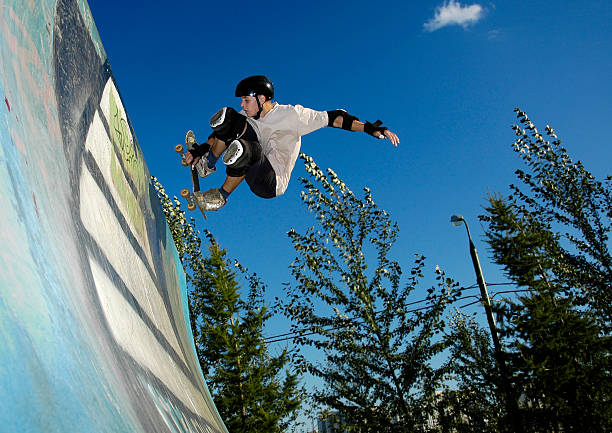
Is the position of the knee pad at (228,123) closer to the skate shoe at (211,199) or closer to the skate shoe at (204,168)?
the skate shoe at (204,168)

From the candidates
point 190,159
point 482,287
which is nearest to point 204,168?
point 190,159

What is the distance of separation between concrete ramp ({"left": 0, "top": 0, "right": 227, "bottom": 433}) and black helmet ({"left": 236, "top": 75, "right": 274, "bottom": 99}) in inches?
47.9

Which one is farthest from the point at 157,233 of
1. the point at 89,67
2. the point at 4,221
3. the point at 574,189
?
the point at 574,189

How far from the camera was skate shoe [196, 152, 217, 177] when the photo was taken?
4.27 m

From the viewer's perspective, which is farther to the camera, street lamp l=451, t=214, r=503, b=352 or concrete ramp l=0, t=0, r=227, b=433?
street lamp l=451, t=214, r=503, b=352

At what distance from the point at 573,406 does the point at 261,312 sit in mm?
9291

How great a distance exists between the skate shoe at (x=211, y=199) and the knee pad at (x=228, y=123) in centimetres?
54

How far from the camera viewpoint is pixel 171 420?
7.32ft

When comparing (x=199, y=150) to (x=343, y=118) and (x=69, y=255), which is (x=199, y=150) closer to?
(x=343, y=118)

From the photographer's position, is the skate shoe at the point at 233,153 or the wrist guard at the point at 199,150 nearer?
the skate shoe at the point at 233,153

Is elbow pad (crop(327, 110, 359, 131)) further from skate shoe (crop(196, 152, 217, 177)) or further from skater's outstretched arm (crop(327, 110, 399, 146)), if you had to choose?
skate shoe (crop(196, 152, 217, 177))

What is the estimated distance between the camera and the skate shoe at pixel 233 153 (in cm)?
372

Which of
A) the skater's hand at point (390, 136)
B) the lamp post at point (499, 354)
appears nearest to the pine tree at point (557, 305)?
the lamp post at point (499, 354)

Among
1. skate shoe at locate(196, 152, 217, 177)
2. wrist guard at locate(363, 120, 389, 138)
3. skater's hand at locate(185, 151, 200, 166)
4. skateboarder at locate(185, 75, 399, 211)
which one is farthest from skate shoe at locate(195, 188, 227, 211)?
wrist guard at locate(363, 120, 389, 138)
